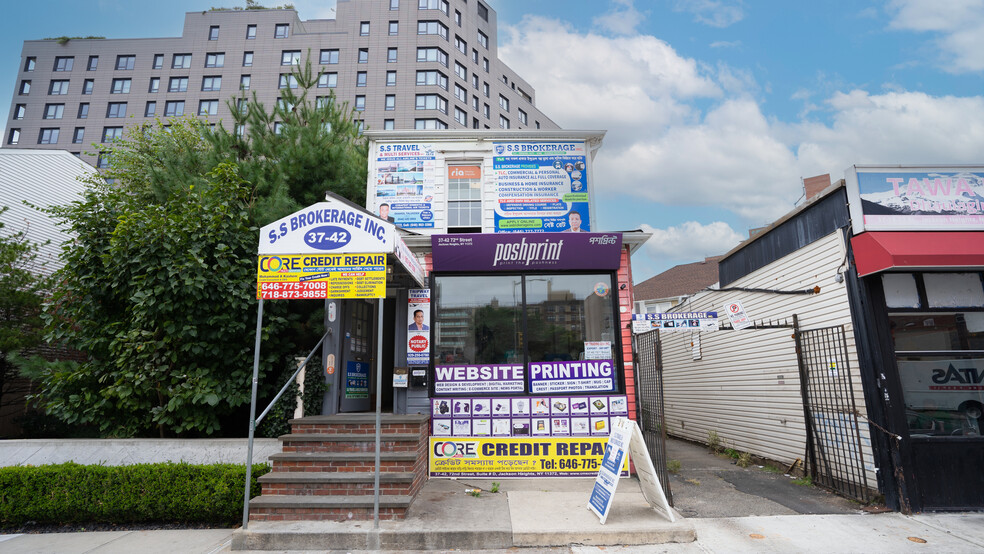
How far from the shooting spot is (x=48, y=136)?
40906 millimetres

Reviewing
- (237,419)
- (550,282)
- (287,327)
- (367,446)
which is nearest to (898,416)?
(550,282)

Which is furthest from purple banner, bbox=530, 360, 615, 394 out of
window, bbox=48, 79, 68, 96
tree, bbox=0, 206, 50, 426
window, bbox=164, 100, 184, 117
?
window, bbox=48, 79, 68, 96

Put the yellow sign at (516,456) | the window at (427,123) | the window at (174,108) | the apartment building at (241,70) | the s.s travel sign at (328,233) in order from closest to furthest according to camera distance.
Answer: the s.s travel sign at (328,233), the yellow sign at (516,456), the window at (427,123), the apartment building at (241,70), the window at (174,108)

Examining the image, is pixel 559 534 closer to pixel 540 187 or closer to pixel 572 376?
pixel 572 376

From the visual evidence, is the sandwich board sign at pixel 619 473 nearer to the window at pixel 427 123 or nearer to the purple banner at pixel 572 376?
the purple banner at pixel 572 376

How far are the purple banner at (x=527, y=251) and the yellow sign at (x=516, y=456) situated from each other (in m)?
2.75

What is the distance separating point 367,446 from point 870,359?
22.0 ft

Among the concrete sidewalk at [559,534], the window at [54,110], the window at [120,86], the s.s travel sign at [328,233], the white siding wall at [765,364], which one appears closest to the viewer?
the concrete sidewalk at [559,534]

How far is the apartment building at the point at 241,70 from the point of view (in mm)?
39688

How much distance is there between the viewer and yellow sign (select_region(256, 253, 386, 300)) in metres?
5.69

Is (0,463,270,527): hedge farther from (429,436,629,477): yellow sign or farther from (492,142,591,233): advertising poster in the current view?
(492,142,591,233): advertising poster

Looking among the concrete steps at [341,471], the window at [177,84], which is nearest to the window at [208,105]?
the window at [177,84]

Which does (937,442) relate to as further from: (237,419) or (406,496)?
(237,419)

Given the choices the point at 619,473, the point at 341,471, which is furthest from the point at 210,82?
the point at 619,473
